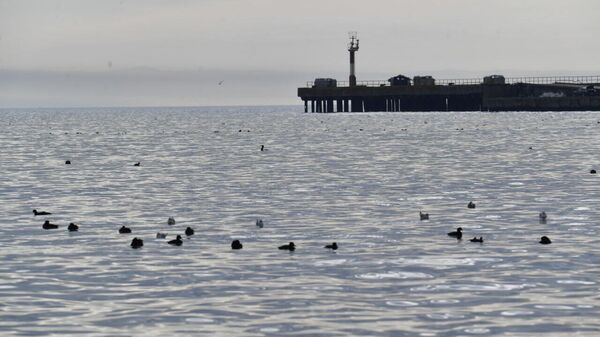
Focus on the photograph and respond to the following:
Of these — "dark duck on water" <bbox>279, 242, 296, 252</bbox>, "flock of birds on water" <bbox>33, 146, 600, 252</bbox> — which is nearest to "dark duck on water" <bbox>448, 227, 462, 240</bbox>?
"flock of birds on water" <bbox>33, 146, 600, 252</bbox>

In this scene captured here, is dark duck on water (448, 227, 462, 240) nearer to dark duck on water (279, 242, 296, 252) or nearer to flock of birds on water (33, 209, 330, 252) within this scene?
flock of birds on water (33, 209, 330, 252)

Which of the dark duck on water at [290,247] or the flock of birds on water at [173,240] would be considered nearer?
the dark duck on water at [290,247]

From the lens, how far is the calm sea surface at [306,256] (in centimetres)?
1961

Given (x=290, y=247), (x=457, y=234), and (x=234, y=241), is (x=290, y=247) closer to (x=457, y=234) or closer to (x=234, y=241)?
(x=234, y=241)

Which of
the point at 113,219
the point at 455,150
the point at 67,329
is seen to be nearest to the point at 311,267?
the point at 67,329

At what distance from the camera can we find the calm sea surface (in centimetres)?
1961

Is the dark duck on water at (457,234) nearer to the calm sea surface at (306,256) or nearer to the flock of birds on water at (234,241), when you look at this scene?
the flock of birds on water at (234,241)

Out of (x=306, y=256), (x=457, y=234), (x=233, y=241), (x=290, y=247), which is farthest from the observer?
(x=457, y=234)

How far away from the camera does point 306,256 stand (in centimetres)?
2711

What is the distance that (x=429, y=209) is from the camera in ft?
125

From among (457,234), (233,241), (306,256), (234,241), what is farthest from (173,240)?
(457,234)

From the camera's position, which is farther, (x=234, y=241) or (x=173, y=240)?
(x=173, y=240)

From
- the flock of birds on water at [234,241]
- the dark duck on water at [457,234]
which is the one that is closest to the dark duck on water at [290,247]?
the flock of birds on water at [234,241]

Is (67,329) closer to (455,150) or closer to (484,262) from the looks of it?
(484,262)
